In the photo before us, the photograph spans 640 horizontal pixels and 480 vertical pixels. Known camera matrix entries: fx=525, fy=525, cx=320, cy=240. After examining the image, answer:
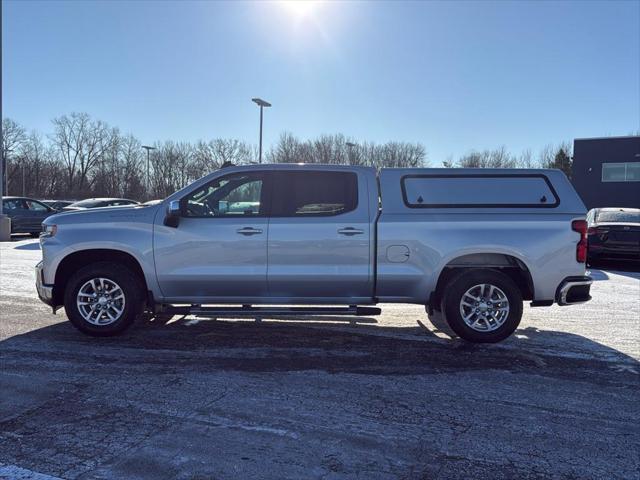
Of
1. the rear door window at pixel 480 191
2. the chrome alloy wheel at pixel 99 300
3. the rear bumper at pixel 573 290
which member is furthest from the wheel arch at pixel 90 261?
the rear bumper at pixel 573 290

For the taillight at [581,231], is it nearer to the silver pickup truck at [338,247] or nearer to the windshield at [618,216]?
the silver pickup truck at [338,247]

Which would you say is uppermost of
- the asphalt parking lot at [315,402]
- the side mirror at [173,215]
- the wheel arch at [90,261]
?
the side mirror at [173,215]

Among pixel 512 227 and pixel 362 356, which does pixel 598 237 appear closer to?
pixel 512 227

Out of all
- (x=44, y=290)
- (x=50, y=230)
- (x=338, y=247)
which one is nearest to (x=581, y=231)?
(x=338, y=247)

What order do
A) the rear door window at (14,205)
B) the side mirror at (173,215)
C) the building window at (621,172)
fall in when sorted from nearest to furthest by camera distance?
the side mirror at (173,215)
the rear door window at (14,205)
the building window at (621,172)

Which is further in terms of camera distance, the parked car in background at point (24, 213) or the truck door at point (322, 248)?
the parked car in background at point (24, 213)

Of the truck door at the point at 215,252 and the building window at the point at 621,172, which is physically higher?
the building window at the point at 621,172

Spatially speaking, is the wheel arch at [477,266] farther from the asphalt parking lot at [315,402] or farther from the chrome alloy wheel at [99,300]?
the chrome alloy wheel at [99,300]

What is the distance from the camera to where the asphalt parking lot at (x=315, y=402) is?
10.5 ft

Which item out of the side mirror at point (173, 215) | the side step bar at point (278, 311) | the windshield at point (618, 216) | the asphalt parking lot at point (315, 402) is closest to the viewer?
the asphalt parking lot at point (315, 402)

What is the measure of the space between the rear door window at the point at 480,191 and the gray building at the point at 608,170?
106 feet

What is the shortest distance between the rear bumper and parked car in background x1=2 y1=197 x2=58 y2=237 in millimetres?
19159

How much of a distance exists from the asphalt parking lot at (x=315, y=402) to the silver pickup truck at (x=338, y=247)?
18.7 inches

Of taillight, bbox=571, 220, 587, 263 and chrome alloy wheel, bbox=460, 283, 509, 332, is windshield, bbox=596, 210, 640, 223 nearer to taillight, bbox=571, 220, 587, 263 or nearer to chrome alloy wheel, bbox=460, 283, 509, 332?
taillight, bbox=571, 220, 587, 263
